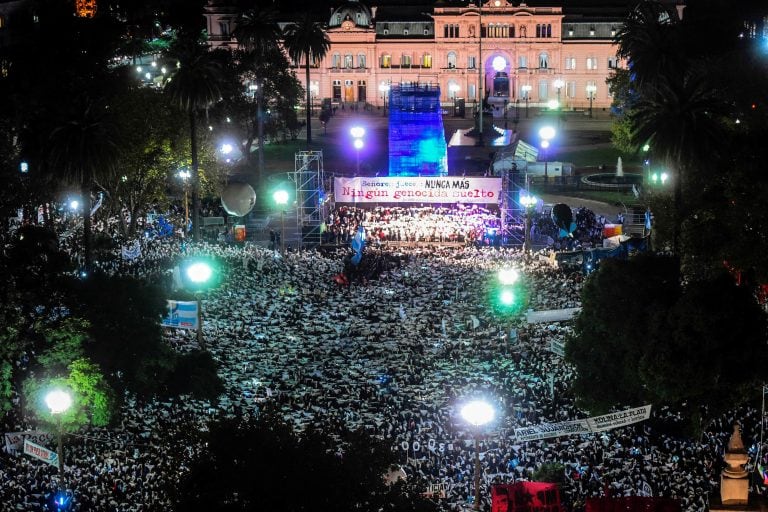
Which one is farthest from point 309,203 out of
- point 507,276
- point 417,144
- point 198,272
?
point 507,276

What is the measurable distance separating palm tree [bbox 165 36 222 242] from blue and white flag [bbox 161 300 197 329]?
768 inches

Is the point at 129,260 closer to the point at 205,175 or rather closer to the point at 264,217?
the point at 205,175

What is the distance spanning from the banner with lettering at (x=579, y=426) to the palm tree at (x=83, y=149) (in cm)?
2425

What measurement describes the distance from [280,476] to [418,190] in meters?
51.4

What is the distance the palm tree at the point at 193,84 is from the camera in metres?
62.5

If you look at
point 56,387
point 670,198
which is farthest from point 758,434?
point 56,387

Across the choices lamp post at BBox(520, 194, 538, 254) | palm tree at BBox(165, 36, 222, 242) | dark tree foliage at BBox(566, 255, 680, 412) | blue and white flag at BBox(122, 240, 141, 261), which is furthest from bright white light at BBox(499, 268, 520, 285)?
palm tree at BBox(165, 36, 222, 242)

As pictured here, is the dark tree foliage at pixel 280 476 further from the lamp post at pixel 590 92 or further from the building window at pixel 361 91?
the building window at pixel 361 91

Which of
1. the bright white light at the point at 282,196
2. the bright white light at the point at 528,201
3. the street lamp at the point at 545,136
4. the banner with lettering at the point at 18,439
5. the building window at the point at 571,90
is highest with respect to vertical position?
the building window at the point at 571,90

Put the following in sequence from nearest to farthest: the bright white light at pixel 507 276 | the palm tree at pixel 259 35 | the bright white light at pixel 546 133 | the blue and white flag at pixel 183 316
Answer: the blue and white flag at pixel 183 316 < the bright white light at pixel 507 276 < the palm tree at pixel 259 35 < the bright white light at pixel 546 133

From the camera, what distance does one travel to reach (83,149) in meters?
50.6

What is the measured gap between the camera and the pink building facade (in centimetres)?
13250

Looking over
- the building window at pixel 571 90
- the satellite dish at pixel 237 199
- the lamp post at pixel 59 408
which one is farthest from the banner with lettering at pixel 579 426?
the building window at pixel 571 90

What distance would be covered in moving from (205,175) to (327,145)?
3319 centimetres
